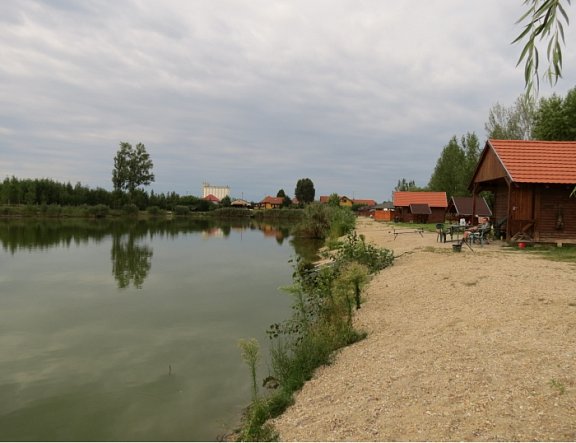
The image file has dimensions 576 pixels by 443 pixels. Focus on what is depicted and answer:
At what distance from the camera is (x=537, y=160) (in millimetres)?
17531

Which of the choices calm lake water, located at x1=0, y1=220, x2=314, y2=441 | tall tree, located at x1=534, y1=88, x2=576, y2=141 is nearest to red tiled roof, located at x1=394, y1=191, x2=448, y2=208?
tall tree, located at x1=534, y1=88, x2=576, y2=141

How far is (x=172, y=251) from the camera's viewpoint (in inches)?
1118

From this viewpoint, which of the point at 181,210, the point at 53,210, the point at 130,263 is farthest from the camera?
the point at 181,210

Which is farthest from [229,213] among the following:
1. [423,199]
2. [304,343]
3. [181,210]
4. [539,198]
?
[304,343]

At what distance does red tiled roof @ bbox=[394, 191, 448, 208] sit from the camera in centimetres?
4869

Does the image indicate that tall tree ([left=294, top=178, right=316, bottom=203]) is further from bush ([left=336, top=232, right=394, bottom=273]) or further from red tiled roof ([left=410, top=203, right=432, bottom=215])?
bush ([left=336, top=232, right=394, bottom=273])

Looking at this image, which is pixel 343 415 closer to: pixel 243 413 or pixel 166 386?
pixel 243 413

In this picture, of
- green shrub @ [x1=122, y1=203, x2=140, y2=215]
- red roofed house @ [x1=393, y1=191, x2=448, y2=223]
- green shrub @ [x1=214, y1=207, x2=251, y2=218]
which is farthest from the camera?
green shrub @ [x1=214, y1=207, x2=251, y2=218]

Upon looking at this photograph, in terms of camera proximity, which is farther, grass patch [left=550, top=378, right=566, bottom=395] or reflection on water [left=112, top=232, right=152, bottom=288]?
reflection on water [left=112, top=232, right=152, bottom=288]

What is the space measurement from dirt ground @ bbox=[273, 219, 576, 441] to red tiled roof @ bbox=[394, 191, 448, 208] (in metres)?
40.2

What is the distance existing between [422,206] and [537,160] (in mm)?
30590

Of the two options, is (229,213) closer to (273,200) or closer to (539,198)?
(273,200)

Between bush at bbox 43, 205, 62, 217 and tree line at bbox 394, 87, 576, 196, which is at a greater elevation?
tree line at bbox 394, 87, 576, 196

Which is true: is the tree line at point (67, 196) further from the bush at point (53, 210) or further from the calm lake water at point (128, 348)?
the calm lake water at point (128, 348)
